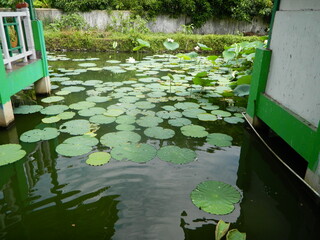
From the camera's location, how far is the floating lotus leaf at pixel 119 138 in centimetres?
194

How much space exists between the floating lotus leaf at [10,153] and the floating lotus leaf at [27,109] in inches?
28.3

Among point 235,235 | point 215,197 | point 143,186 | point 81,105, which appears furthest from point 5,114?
point 235,235

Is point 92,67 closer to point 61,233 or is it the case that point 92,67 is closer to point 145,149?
point 145,149

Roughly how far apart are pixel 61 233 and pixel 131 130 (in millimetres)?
1115

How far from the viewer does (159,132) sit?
2113mm

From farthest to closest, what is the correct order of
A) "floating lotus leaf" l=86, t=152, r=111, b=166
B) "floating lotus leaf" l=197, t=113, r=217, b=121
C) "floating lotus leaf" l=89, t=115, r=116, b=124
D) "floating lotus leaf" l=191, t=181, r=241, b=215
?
"floating lotus leaf" l=197, t=113, r=217, b=121 < "floating lotus leaf" l=89, t=115, r=116, b=124 < "floating lotus leaf" l=86, t=152, r=111, b=166 < "floating lotus leaf" l=191, t=181, r=241, b=215

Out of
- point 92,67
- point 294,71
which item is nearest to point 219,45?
point 92,67

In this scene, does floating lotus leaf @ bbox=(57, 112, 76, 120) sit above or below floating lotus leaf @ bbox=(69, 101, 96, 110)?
below

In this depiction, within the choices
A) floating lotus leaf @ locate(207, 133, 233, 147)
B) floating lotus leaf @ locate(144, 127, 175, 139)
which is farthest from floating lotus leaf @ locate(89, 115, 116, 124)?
floating lotus leaf @ locate(207, 133, 233, 147)

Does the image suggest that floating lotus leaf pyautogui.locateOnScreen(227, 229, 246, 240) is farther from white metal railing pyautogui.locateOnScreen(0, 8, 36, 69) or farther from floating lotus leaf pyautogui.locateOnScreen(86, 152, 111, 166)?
white metal railing pyautogui.locateOnScreen(0, 8, 36, 69)

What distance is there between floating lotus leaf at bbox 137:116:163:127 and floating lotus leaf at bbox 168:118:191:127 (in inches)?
4.2

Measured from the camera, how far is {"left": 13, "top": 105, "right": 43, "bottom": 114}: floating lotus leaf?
2.51m

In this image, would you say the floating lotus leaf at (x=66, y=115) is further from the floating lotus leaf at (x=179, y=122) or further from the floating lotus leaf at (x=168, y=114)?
the floating lotus leaf at (x=179, y=122)

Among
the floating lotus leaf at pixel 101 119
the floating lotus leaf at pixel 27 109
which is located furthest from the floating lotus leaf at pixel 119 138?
the floating lotus leaf at pixel 27 109
